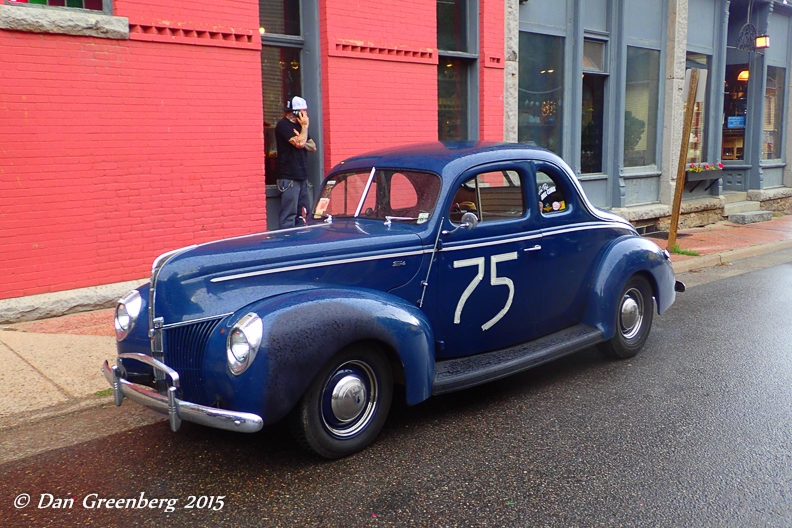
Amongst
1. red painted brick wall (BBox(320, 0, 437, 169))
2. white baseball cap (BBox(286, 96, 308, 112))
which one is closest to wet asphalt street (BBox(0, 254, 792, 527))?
white baseball cap (BBox(286, 96, 308, 112))

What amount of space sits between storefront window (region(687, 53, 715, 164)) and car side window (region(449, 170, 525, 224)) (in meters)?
12.2

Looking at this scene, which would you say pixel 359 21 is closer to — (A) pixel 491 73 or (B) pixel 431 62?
(B) pixel 431 62

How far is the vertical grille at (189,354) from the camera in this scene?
3.66 m

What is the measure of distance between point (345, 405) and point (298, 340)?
1.79ft

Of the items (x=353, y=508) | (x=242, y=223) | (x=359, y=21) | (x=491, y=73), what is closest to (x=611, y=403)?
(x=353, y=508)

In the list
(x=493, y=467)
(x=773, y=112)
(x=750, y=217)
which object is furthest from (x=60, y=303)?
(x=773, y=112)

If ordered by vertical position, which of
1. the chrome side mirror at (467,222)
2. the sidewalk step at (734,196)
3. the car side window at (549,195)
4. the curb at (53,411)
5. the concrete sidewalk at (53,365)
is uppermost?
the car side window at (549,195)

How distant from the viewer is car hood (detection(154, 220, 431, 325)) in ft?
12.2

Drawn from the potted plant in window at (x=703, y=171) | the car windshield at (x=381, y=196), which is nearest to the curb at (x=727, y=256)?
the potted plant in window at (x=703, y=171)

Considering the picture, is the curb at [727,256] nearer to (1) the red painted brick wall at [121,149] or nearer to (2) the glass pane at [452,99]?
(2) the glass pane at [452,99]

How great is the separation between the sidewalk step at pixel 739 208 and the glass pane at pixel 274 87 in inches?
440

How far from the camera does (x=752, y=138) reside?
17.5m

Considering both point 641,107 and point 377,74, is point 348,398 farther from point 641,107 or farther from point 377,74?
point 641,107

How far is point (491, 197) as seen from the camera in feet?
16.3
